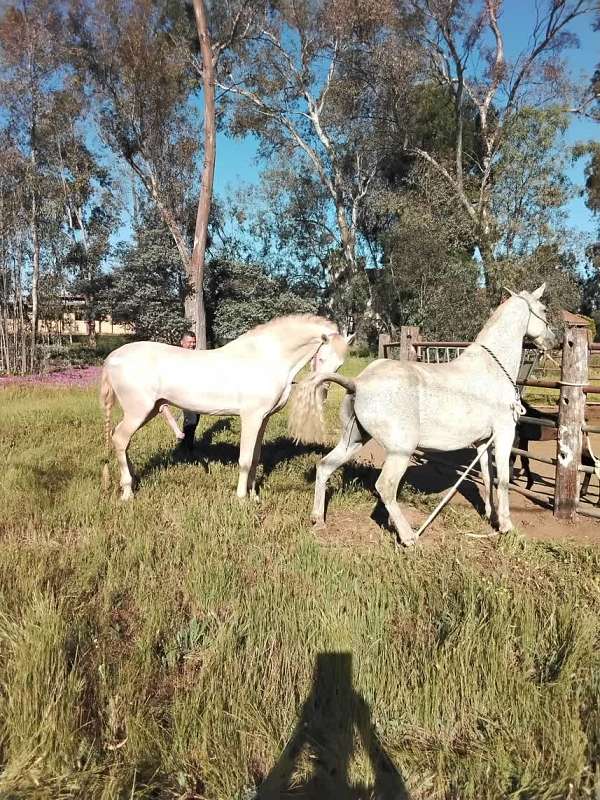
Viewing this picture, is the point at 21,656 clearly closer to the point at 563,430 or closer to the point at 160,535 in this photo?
the point at 160,535

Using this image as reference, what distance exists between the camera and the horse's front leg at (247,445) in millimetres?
4586

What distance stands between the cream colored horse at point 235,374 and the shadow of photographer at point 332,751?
264 centimetres

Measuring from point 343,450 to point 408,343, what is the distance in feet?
12.5

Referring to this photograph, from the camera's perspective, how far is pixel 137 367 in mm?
4777

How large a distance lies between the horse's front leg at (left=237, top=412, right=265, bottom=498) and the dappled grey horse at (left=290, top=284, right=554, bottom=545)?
2.26 ft

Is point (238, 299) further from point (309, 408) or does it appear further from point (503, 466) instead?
point (503, 466)

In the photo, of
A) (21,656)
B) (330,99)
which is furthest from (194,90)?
(21,656)

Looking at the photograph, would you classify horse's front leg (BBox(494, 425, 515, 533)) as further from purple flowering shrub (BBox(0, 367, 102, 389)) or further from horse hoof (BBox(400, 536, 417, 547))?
purple flowering shrub (BBox(0, 367, 102, 389))

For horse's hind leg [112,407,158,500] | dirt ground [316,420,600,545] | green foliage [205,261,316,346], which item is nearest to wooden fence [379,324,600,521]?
dirt ground [316,420,600,545]

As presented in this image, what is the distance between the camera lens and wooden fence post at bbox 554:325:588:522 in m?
4.27

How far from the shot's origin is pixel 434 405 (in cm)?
374

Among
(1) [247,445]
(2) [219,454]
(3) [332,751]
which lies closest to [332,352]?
(1) [247,445]

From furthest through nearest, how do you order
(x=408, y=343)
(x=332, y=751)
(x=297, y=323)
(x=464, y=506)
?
1. (x=408, y=343)
2. (x=464, y=506)
3. (x=297, y=323)
4. (x=332, y=751)

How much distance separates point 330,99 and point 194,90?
721cm
